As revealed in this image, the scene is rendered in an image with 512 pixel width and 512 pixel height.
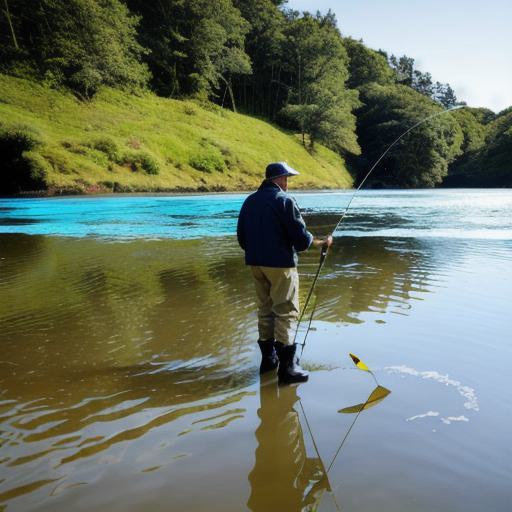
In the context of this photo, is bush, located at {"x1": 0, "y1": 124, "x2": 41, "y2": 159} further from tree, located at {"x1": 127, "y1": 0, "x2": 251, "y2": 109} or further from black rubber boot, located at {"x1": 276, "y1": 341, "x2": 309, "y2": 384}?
black rubber boot, located at {"x1": 276, "y1": 341, "x2": 309, "y2": 384}

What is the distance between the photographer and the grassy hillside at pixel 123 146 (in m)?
28.8

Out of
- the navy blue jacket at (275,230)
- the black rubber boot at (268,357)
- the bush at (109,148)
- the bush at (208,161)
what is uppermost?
the bush at (109,148)

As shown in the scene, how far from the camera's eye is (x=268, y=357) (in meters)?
4.57

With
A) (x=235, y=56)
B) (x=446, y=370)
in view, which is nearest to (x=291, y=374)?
(x=446, y=370)

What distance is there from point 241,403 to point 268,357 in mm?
779

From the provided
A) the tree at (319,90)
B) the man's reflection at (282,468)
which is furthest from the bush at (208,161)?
the man's reflection at (282,468)

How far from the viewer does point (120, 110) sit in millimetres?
42438

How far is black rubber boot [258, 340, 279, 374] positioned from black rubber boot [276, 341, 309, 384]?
0.15 meters

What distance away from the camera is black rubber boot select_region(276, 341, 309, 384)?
4277 millimetres

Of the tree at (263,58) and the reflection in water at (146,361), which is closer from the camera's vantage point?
the reflection in water at (146,361)

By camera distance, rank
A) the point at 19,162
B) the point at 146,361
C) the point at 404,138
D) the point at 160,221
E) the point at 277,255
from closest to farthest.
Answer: the point at 277,255, the point at 146,361, the point at 160,221, the point at 19,162, the point at 404,138

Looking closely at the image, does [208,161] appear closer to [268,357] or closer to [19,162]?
[19,162]

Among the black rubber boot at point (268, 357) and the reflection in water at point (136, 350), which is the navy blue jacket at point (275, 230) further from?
the reflection in water at point (136, 350)

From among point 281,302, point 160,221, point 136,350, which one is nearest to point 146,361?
point 136,350
